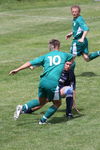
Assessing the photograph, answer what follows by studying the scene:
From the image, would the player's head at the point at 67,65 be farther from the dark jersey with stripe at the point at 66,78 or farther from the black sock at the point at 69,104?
the black sock at the point at 69,104

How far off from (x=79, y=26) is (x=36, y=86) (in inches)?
89.9

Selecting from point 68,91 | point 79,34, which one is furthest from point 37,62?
point 79,34

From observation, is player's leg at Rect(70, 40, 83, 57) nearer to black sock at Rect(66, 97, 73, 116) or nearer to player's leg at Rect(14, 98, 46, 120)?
black sock at Rect(66, 97, 73, 116)

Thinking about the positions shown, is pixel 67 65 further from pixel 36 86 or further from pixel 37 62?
pixel 36 86

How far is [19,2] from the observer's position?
34.4m

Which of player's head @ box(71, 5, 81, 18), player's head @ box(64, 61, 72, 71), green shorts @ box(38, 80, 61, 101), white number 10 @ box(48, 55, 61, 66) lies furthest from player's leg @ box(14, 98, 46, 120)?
player's head @ box(71, 5, 81, 18)

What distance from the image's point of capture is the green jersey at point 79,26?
1561cm

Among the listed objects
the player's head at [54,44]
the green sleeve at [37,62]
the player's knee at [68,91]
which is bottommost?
the player's knee at [68,91]

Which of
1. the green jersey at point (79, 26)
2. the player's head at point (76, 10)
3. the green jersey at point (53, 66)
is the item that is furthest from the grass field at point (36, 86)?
the player's head at point (76, 10)

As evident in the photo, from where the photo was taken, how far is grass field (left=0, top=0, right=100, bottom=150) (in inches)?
392

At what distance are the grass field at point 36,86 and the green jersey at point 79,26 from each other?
1197 millimetres

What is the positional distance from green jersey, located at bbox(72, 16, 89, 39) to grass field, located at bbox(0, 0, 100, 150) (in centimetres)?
120

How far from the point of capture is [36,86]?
14812mm

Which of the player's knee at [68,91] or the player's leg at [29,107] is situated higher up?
the player's knee at [68,91]
